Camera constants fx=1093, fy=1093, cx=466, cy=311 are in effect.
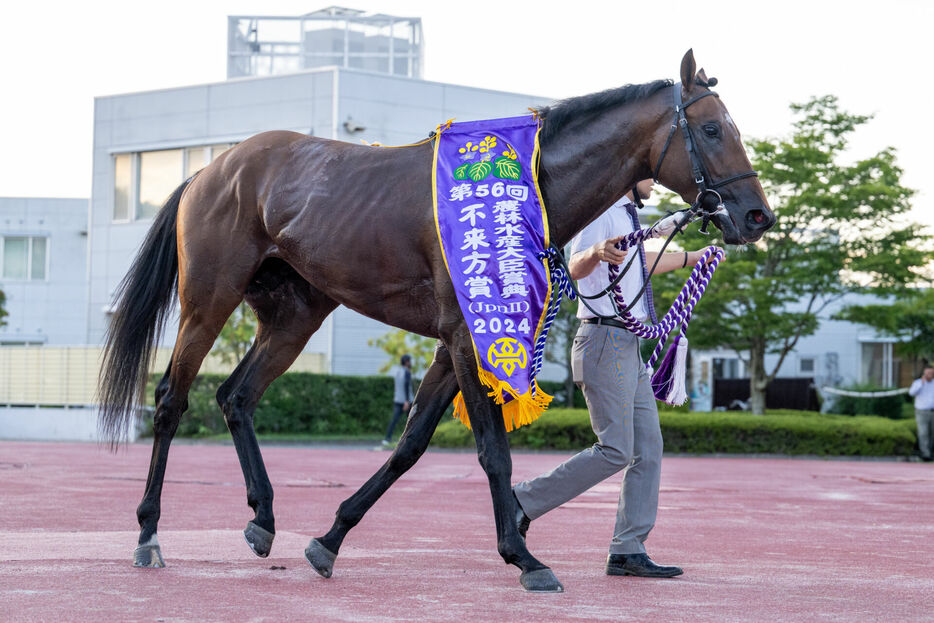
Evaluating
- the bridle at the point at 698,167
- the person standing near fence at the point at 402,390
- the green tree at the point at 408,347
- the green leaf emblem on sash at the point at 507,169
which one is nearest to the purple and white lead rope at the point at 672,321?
the bridle at the point at 698,167

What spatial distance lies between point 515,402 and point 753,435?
17.2 meters

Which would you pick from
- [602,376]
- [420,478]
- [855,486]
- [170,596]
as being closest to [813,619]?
[602,376]

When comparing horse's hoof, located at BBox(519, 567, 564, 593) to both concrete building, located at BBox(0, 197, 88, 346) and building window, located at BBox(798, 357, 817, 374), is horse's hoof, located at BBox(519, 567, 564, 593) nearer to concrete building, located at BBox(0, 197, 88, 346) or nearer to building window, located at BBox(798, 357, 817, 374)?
building window, located at BBox(798, 357, 817, 374)

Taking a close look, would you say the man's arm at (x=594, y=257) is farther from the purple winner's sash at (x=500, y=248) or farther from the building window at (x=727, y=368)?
the building window at (x=727, y=368)

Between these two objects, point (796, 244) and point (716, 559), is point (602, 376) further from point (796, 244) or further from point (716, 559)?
point (796, 244)

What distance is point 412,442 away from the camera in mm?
5035

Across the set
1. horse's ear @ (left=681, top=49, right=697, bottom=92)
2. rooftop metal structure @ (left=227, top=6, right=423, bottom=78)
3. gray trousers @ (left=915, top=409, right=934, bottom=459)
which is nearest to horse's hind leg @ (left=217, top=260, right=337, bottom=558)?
horse's ear @ (left=681, top=49, right=697, bottom=92)

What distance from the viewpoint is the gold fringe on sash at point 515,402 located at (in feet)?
14.9

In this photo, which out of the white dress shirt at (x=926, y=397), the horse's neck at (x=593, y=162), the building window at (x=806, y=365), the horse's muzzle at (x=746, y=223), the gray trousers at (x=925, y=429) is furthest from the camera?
the building window at (x=806, y=365)

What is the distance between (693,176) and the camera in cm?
477

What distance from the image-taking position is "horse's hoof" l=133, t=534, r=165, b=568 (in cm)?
498

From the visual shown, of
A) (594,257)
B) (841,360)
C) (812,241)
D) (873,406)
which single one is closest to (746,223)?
(594,257)

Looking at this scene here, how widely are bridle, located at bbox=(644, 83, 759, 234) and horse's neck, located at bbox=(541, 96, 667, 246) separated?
0.09m

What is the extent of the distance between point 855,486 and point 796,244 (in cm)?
1105
